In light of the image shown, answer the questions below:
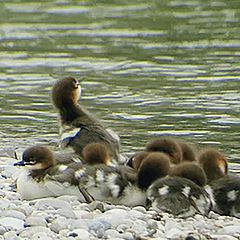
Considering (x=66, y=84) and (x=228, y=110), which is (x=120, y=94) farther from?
(x=66, y=84)

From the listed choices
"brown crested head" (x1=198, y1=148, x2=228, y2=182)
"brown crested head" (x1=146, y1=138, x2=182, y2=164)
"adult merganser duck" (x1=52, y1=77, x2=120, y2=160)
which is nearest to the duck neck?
"adult merganser duck" (x1=52, y1=77, x2=120, y2=160)

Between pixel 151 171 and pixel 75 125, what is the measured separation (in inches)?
55.1

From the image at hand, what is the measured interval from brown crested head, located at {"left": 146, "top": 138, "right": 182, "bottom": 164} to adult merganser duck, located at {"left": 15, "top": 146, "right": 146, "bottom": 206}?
73cm

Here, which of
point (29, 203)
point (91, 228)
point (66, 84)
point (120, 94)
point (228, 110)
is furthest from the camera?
point (120, 94)

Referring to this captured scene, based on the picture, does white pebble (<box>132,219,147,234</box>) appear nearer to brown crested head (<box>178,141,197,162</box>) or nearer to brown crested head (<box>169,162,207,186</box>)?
brown crested head (<box>169,162,207,186</box>)

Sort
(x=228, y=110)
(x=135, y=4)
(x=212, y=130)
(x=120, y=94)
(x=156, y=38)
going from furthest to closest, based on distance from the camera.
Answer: (x=135, y=4) → (x=156, y=38) → (x=120, y=94) → (x=228, y=110) → (x=212, y=130)

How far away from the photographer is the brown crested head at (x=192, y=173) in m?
6.29

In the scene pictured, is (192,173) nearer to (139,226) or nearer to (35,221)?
(139,226)

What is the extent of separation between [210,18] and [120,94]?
607 cm

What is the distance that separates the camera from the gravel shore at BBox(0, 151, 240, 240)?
5172 mm

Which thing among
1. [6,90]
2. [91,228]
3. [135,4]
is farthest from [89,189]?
[135,4]

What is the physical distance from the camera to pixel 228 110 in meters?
10.0

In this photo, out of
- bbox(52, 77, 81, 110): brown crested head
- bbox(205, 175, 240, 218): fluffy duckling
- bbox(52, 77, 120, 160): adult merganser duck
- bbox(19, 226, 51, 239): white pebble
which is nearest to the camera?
bbox(19, 226, 51, 239): white pebble

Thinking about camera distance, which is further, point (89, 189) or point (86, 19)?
point (86, 19)
